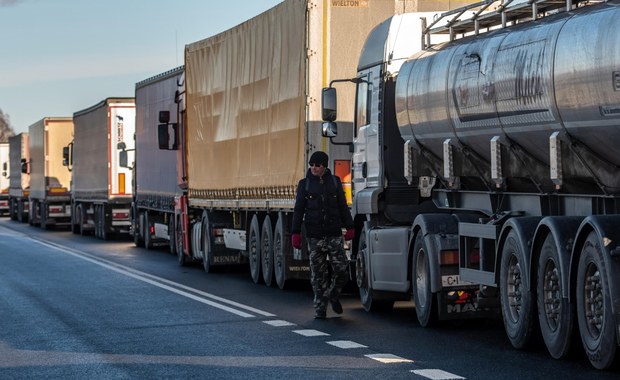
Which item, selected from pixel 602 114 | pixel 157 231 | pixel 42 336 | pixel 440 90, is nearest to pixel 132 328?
pixel 42 336

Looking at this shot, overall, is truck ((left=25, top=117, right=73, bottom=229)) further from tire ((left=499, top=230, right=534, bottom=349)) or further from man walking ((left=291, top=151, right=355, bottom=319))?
tire ((left=499, top=230, right=534, bottom=349))

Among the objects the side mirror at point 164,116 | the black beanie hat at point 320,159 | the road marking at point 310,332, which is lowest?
the road marking at point 310,332

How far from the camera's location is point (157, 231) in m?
35.9

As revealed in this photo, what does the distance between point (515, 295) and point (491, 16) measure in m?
2.90

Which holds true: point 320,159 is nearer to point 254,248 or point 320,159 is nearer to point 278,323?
point 278,323

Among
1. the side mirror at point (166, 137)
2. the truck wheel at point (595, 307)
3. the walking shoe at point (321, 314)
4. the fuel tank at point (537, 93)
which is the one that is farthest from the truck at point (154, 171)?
the truck wheel at point (595, 307)

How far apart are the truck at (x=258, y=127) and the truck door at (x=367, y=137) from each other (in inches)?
71.1

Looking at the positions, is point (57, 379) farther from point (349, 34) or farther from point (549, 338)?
point (349, 34)

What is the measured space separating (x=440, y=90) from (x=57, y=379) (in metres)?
5.26

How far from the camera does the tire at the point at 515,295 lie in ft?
43.8

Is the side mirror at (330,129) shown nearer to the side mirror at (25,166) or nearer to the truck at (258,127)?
the truck at (258,127)

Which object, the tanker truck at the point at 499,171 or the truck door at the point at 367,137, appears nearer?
the tanker truck at the point at 499,171

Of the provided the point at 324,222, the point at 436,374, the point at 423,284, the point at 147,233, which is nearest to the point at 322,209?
the point at 324,222

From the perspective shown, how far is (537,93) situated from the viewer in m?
12.9
